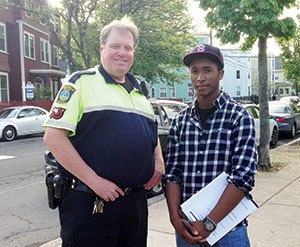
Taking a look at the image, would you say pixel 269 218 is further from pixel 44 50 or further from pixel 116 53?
pixel 44 50

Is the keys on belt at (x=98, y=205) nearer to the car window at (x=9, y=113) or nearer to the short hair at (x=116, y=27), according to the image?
the short hair at (x=116, y=27)

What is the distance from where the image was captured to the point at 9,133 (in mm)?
14453

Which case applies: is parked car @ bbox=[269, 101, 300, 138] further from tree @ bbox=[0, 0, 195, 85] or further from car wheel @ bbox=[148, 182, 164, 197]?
tree @ bbox=[0, 0, 195, 85]

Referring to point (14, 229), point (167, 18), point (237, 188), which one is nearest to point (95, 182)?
point (237, 188)

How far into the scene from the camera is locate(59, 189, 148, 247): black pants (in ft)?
6.65

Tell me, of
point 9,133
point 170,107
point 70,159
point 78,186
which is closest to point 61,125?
point 70,159

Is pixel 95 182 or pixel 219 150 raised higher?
pixel 219 150

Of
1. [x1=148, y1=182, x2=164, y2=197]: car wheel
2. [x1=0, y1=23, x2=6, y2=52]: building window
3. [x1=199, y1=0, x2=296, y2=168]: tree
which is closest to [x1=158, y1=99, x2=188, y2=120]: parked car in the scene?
[x1=148, y1=182, x2=164, y2=197]: car wheel

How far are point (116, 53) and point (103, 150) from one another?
0.63 meters

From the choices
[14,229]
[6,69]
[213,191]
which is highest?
[6,69]

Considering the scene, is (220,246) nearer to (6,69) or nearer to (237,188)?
(237,188)

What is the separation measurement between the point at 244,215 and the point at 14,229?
366 cm

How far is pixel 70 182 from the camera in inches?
81.5

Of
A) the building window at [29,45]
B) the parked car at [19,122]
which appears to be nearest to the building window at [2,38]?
the building window at [29,45]
